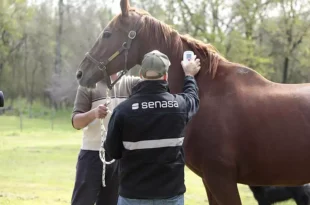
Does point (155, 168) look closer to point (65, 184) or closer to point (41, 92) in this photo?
point (65, 184)

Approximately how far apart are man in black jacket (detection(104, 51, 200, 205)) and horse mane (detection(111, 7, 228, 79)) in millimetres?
873

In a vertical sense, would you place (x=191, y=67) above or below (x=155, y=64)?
below

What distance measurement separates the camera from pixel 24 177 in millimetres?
9703

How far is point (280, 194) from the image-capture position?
6070 millimetres

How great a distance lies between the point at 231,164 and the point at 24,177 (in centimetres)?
731

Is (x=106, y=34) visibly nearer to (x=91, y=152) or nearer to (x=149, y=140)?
(x=91, y=152)

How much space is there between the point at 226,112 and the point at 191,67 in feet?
1.48

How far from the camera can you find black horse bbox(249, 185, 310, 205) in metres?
5.95

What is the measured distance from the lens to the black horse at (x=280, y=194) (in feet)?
19.5

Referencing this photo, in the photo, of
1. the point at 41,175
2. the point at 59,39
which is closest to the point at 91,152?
the point at 41,175

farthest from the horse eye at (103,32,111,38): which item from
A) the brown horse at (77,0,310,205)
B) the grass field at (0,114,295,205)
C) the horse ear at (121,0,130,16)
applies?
the grass field at (0,114,295,205)

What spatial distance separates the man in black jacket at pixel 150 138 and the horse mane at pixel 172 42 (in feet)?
2.87

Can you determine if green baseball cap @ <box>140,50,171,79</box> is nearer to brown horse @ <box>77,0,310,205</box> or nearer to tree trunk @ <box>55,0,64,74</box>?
brown horse @ <box>77,0,310,205</box>

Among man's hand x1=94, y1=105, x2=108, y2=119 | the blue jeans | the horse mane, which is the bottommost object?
the blue jeans
